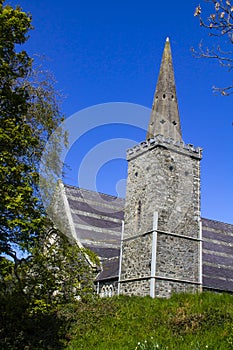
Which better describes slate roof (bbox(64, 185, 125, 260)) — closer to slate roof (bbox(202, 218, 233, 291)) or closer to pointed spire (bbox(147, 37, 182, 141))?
slate roof (bbox(202, 218, 233, 291))

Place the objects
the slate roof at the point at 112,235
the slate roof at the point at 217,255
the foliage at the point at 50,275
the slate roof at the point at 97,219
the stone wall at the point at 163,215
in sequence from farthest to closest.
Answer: the slate roof at the point at 97,219 → the slate roof at the point at 112,235 → the slate roof at the point at 217,255 → the stone wall at the point at 163,215 → the foliage at the point at 50,275

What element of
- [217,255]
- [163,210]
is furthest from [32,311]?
[217,255]

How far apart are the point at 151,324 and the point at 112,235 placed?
18675 millimetres

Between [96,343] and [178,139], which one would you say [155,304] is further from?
[178,139]

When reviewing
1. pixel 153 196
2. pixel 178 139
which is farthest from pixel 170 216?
pixel 178 139

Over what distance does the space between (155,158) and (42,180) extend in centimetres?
1048

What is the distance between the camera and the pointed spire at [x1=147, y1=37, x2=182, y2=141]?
1024 inches

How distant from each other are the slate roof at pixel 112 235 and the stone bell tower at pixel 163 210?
1897 mm

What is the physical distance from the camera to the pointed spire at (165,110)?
1024 inches

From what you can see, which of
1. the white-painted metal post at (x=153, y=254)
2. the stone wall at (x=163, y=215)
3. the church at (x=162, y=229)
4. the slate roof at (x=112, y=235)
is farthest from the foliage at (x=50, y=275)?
the slate roof at (x=112, y=235)

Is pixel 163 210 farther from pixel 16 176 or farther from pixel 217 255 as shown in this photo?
pixel 16 176

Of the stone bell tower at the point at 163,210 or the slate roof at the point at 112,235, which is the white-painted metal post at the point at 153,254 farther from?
the slate roof at the point at 112,235

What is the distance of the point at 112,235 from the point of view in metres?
30.8

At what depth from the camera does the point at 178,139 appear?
25.9 m
